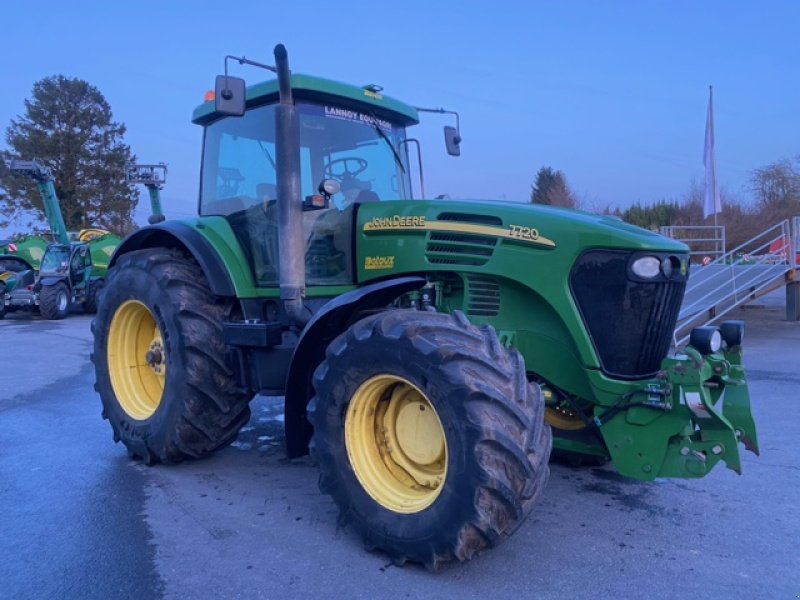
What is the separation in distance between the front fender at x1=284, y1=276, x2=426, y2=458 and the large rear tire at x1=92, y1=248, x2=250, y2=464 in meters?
0.83

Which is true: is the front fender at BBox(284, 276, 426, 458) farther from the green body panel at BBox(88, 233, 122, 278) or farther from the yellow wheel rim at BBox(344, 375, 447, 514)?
the green body panel at BBox(88, 233, 122, 278)

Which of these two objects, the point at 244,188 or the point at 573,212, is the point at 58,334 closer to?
the point at 244,188

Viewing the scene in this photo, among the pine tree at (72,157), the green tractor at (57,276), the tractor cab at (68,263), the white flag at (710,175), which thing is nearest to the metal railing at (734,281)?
the white flag at (710,175)

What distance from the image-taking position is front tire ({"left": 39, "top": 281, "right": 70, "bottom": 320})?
17.2 meters

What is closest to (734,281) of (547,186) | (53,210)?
(53,210)

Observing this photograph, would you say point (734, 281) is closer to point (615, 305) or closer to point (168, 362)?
point (615, 305)

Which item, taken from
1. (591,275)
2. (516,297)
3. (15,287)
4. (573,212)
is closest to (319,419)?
(516,297)

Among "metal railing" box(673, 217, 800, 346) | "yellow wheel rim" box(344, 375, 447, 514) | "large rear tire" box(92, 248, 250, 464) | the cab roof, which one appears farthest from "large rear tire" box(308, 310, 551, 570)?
"metal railing" box(673, 217, 800, 346)

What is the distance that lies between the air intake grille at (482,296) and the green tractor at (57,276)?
15266 millimetres

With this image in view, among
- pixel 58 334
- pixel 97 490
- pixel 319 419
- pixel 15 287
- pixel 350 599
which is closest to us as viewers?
pixel 350 599

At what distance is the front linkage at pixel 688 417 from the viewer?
10.7 feet

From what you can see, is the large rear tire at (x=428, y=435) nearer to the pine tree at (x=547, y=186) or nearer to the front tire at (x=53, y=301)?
the front tire at (x=53, y=301)

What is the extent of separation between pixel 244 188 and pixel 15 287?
54.9ft

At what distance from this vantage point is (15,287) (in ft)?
61.0
